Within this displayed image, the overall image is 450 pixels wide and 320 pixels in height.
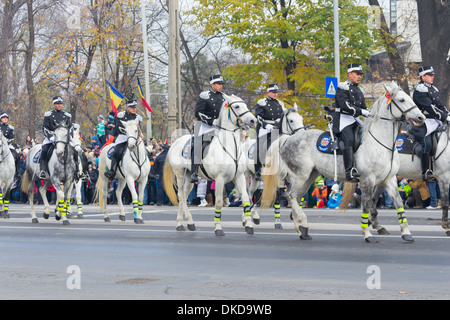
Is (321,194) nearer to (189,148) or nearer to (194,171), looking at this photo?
(189,148)

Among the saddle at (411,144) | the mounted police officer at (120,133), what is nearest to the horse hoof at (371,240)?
the saddle at (411,144)

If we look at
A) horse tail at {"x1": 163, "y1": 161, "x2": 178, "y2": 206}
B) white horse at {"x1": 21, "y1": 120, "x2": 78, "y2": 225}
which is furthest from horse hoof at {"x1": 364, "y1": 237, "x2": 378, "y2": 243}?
white horse at {"x1": 21, "y1": 120, "x2": 78, "y2": 225}

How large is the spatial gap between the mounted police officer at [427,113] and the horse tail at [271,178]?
2.80m

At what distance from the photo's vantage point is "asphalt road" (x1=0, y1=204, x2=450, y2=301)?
357 inches

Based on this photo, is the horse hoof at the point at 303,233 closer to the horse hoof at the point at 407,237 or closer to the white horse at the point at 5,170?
the horse hoof at the point at 407,237

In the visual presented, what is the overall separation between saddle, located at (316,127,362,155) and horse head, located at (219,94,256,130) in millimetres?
1293

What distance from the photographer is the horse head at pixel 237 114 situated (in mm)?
14711

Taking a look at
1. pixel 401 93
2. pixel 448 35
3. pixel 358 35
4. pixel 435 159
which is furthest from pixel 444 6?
pixel 401 93

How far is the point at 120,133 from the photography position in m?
19.7

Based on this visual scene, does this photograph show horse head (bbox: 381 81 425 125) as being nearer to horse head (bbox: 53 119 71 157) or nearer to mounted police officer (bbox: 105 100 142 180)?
mounted police officer (bbox: 105 100 142 180)

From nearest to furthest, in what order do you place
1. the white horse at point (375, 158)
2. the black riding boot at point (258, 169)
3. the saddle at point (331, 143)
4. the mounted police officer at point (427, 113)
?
1. the white horse at point (375, 158)
2. the saddle at point (331, 143)
3. the mounted police officer at point (427, 113)
4. the black riding boot at point (258, 169)

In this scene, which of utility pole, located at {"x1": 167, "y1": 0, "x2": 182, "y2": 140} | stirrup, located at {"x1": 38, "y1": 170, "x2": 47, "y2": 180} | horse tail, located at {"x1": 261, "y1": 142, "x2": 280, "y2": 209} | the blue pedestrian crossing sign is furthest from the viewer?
utility pole, located at {"x1": 167, "y1": 0, "x2": 182, "y2": 140}

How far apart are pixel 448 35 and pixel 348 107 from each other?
15875 millimetres
